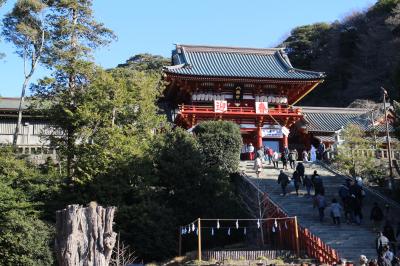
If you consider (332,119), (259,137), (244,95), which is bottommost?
(259,137)

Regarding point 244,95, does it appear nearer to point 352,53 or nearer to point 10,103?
point 10,103

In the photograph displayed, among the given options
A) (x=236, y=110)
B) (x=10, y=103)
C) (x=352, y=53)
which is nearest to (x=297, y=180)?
(x=236, y=110)

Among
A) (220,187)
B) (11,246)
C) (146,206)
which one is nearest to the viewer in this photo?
(11,246)

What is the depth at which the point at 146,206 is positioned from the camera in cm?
1972

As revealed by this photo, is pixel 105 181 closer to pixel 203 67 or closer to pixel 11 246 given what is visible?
pixel 11 246

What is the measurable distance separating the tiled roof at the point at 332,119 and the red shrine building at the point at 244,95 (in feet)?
8.21

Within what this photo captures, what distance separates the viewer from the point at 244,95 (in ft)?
113

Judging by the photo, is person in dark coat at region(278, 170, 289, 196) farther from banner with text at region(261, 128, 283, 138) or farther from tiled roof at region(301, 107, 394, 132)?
tiled roof at region(301, 107, 394, 132)

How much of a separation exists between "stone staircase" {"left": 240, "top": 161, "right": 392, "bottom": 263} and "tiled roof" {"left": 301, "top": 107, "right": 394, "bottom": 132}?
11.7 m

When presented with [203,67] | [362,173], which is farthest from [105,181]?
[203,67]

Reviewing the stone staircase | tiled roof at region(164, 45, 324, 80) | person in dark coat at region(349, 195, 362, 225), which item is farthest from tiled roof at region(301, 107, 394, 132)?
person in dark coat at region(349, 195, 362, 225)

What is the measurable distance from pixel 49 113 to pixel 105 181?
12.6 ft

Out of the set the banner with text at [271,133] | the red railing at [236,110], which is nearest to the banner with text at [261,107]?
the red railing at [236,110]

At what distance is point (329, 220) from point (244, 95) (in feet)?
54.4
